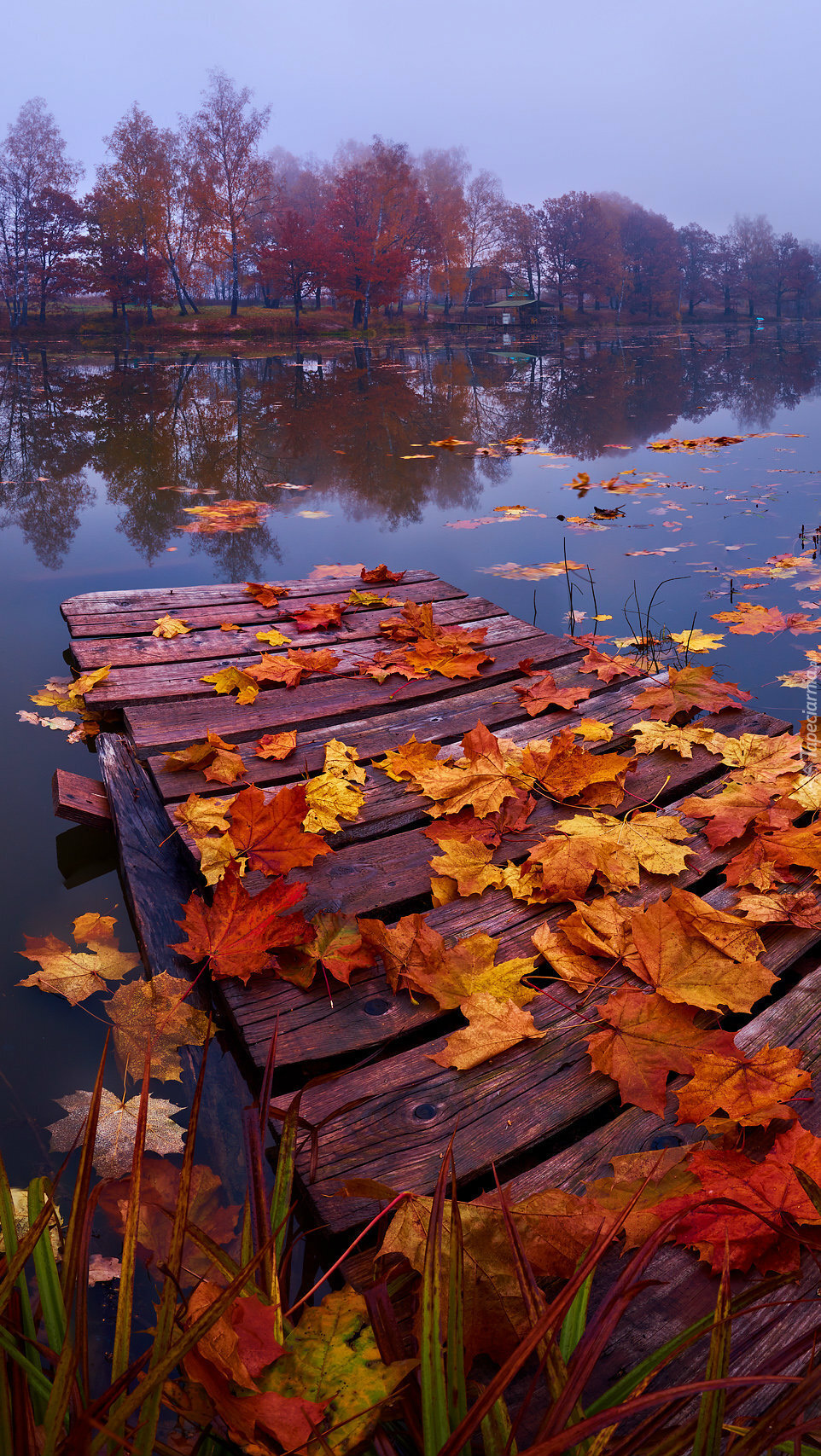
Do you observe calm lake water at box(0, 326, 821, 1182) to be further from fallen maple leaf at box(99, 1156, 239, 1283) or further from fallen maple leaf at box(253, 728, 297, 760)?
fallen maple leaf at box(253, 728, 297, 760)

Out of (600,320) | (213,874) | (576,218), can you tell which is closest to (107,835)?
(213,874)

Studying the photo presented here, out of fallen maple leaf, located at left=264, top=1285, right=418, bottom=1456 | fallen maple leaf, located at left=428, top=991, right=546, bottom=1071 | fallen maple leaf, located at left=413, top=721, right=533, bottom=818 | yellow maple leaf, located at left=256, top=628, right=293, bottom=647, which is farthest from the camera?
yellow maple leaf, located at left=256, top=628, right=293, bottom=647

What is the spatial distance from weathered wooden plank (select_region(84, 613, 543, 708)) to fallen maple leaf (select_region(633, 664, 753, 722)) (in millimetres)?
811

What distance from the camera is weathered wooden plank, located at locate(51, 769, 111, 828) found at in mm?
2574

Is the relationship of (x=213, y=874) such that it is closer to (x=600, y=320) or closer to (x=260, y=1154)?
(x=260, y=1154)

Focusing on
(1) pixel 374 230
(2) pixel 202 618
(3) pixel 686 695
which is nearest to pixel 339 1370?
(3) pixel 686 695

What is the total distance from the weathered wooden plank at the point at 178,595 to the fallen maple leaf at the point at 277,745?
1729 millimetres

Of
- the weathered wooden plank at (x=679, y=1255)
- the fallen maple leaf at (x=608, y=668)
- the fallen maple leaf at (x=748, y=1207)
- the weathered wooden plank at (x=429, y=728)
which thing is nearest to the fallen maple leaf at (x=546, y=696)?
the weathered wooden plank at (x=429, y=728)

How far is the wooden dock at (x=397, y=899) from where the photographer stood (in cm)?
145

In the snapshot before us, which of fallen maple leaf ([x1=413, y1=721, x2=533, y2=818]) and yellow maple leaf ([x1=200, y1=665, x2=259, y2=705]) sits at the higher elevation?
yellow maple leaf ([x1=200, y1=665, x2=259, y2=705])

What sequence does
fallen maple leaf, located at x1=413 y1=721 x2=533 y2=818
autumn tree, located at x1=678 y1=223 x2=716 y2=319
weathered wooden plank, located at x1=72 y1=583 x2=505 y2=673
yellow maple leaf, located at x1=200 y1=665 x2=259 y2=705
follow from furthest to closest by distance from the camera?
1. autumn tree, located at x1=678 y1=223 x2=716 y2=319
2. weathered wooden plank, located at x1=72 y1=583 x2=505 y2=673
3. yellow maple leaf, located at x1=200 y1=665 x2=259 y2=705
4. fallen maple leaf, located at x1=413 y1=721 x2=533 y2=818

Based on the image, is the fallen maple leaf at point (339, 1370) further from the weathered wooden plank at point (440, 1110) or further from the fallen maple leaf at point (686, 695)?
the fallen maple leaf at point (686, 695)

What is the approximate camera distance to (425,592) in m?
4.50

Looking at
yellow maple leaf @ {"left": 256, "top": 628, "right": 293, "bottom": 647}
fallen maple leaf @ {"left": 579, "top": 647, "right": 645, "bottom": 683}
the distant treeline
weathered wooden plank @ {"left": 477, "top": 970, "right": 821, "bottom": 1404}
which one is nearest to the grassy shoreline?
the distant treeline
